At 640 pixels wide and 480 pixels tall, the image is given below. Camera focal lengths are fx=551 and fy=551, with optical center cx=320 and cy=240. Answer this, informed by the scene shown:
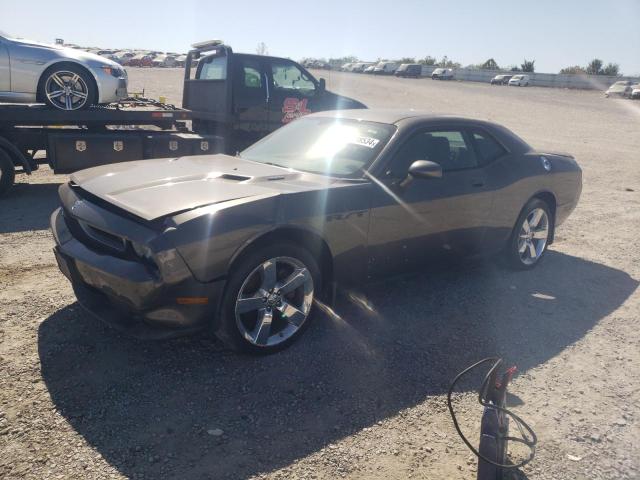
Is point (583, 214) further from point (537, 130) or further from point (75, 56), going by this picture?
point (537, 130)

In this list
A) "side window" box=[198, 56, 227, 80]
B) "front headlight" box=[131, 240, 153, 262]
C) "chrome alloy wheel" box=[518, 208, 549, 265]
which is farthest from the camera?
"side window" box=[198, 56, 227, 80]

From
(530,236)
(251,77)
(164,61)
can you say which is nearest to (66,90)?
(251,77)

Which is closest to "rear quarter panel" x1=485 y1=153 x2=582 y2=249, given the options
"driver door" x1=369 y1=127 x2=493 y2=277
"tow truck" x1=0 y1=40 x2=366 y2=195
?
"driver door" x1=369 y1=127 x2=493 y2=277

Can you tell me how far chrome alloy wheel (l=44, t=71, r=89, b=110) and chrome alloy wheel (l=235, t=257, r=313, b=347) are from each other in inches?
230

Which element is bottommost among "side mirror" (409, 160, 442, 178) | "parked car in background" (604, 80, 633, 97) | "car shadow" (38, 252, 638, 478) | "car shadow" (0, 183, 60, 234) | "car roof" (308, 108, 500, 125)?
"car shadow" (0, 183, 60, 234)

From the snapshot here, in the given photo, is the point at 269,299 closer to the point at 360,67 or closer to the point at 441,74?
the point at 441,74

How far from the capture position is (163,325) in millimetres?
3141

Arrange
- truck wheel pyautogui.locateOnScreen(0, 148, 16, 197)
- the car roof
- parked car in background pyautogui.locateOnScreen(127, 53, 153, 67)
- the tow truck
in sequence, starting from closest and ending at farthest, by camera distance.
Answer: the car roof → truck wheel pyautogui.locateOnScreen(0, 148, 16, 197) → the tow truck → parked car in background pyautogui.locateOnScreen(127, 53, 153, 67)

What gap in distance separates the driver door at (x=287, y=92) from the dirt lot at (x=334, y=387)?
190 inches

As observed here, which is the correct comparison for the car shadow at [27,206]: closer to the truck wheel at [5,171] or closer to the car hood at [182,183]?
the truck wheel at [5,171]

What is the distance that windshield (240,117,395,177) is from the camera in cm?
420

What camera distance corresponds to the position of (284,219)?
3434mm

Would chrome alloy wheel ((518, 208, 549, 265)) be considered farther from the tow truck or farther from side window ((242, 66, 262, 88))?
side window ((242, 66, 262, 88))

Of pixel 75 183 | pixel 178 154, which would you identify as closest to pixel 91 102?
pixel 178 154
